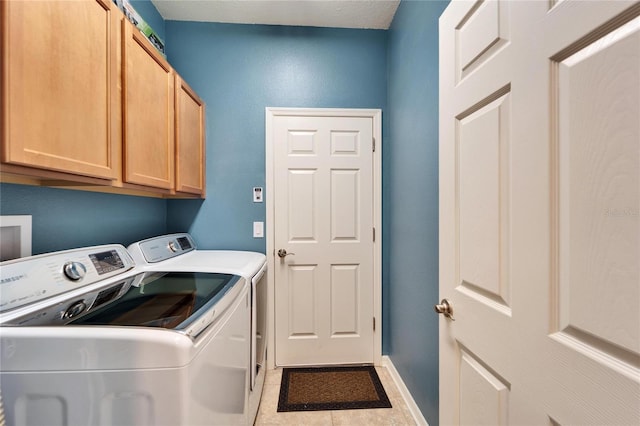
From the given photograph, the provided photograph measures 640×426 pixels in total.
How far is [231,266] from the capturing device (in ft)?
4.88

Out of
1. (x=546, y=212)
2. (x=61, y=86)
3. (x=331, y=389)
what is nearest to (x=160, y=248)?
(x=61, y=86)

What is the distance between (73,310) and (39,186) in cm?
63

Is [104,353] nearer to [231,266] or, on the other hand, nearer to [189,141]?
[231,266]

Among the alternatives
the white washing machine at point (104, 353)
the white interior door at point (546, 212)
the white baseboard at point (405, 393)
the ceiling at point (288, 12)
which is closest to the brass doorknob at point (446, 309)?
the white interior door at point (546, 212)

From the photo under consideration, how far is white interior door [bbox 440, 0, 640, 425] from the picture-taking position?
42 cm

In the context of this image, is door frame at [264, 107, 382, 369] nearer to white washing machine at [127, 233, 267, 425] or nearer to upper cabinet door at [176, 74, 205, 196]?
white washing machine at [127, 233, 267, 425]

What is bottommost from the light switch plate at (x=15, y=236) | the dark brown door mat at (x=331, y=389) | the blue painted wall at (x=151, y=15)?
the dark brown door mat at (x=331, y=389)

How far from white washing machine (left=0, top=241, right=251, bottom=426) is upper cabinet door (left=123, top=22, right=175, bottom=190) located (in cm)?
50

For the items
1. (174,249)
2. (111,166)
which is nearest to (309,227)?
(174,249)

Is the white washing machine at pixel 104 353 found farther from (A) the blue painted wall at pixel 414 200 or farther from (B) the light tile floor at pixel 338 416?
(A) the blue painted wall at pixel 414 200

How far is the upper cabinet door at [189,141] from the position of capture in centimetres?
162

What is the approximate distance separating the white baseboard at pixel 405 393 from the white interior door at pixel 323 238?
0.13m

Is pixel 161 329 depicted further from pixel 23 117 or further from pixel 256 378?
pixel 256 378

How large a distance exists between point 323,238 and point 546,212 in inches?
66.0
